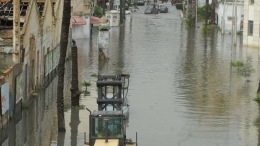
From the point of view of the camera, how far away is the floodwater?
28156mm

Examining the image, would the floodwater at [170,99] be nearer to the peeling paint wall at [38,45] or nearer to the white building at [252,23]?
the peeling paint wall at [38,45]

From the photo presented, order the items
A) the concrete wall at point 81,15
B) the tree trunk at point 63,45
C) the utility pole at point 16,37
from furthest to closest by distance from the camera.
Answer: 1. the concrete wall at point 81,15
2. the utility pole at point 16,37
3. the tree trunk at point 63,45

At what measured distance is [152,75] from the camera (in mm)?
45531

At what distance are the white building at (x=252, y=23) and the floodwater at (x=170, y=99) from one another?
1387mm

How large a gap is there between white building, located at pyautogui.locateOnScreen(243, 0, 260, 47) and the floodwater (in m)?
1.39

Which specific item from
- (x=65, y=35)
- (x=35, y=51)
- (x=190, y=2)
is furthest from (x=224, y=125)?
(x=190, y=2)

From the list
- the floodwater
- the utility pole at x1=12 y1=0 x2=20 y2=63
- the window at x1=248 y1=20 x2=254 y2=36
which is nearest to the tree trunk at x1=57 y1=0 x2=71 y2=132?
the floodwater

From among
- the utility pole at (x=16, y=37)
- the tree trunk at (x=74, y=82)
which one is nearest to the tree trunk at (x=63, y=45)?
the tree trunk at (x=74, y=82)

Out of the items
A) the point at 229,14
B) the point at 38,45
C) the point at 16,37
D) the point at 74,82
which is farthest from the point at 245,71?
the point at 229,14

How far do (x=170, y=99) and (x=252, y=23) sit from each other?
30.0 metres

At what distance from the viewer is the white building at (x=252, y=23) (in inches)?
2496

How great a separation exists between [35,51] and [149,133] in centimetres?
1136

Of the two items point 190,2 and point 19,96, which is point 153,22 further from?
point 19,96

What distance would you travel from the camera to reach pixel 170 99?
1447 inches
